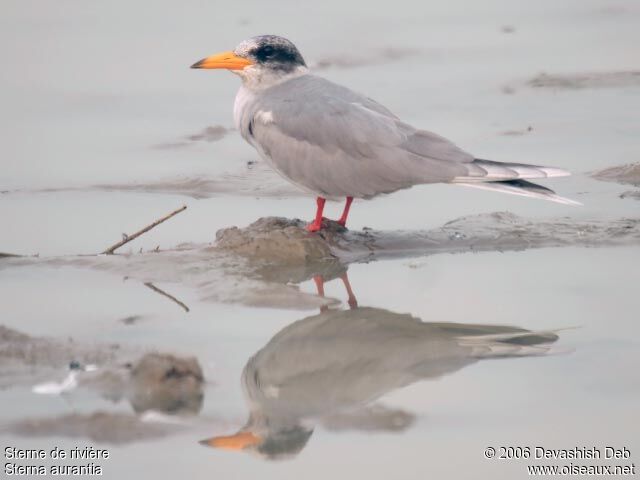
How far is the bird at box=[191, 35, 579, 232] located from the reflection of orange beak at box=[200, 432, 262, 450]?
202 cm

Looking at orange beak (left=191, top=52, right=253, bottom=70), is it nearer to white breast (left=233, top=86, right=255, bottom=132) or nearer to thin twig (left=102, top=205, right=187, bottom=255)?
white breast (left=233, top=86, right=255, bottom=132)

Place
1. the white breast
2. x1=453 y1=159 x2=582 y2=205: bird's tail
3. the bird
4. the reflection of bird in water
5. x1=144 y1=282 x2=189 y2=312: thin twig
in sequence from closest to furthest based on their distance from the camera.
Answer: the reflection of bird in water
x1=144 y1=282 x2=189 y2=312: thin twig
x1=453 y1=159 x2=582 y2=205: bird's tail
the bird
the white breast

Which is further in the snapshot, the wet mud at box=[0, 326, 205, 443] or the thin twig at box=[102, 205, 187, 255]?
the thin twig at box=[102, 205, 187, 255]

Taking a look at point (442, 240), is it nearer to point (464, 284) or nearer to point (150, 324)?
point (464, 284)

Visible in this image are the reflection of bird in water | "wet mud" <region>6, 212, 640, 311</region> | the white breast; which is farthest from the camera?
the white breast

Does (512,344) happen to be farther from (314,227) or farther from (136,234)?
(136,234)

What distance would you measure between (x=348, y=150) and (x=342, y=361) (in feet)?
5.18

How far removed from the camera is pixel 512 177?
19.4 ft

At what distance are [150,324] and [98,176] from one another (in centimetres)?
239

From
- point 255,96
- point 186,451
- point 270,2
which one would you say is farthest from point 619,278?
point 270,2

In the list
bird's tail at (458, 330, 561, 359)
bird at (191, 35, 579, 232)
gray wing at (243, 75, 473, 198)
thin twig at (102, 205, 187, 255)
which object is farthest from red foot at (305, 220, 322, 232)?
bird's tail at (458, 330, 561, 359)

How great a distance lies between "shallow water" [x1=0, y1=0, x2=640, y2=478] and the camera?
172 inches

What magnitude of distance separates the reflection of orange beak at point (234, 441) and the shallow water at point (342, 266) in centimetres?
3

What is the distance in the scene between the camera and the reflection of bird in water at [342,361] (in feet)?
14.3
